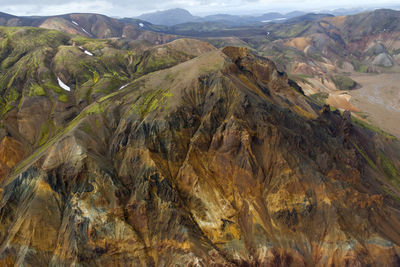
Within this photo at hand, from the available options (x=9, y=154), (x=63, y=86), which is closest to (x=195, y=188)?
(x=9, y=154)

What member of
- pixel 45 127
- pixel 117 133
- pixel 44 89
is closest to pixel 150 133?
pixel 117 133

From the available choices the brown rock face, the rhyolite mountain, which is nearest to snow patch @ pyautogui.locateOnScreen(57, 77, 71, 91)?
the rhyolite mountain

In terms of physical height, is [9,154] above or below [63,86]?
below

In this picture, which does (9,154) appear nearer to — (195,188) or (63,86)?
(63,86)

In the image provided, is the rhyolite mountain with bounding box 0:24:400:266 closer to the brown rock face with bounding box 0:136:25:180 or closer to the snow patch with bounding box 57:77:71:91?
the brown rock face with bounding box 0:136:25:180

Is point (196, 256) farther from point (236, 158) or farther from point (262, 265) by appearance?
point (236, 158)

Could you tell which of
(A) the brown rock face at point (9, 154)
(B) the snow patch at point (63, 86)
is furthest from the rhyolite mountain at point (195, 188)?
(B) the snow patch at point (63, 86)

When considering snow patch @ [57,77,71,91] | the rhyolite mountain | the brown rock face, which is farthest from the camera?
snow patch @ [57,77,71,91]

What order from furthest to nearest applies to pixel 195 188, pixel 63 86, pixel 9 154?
pixel 63 86 < pixel 9 154 < pixel 195 188
